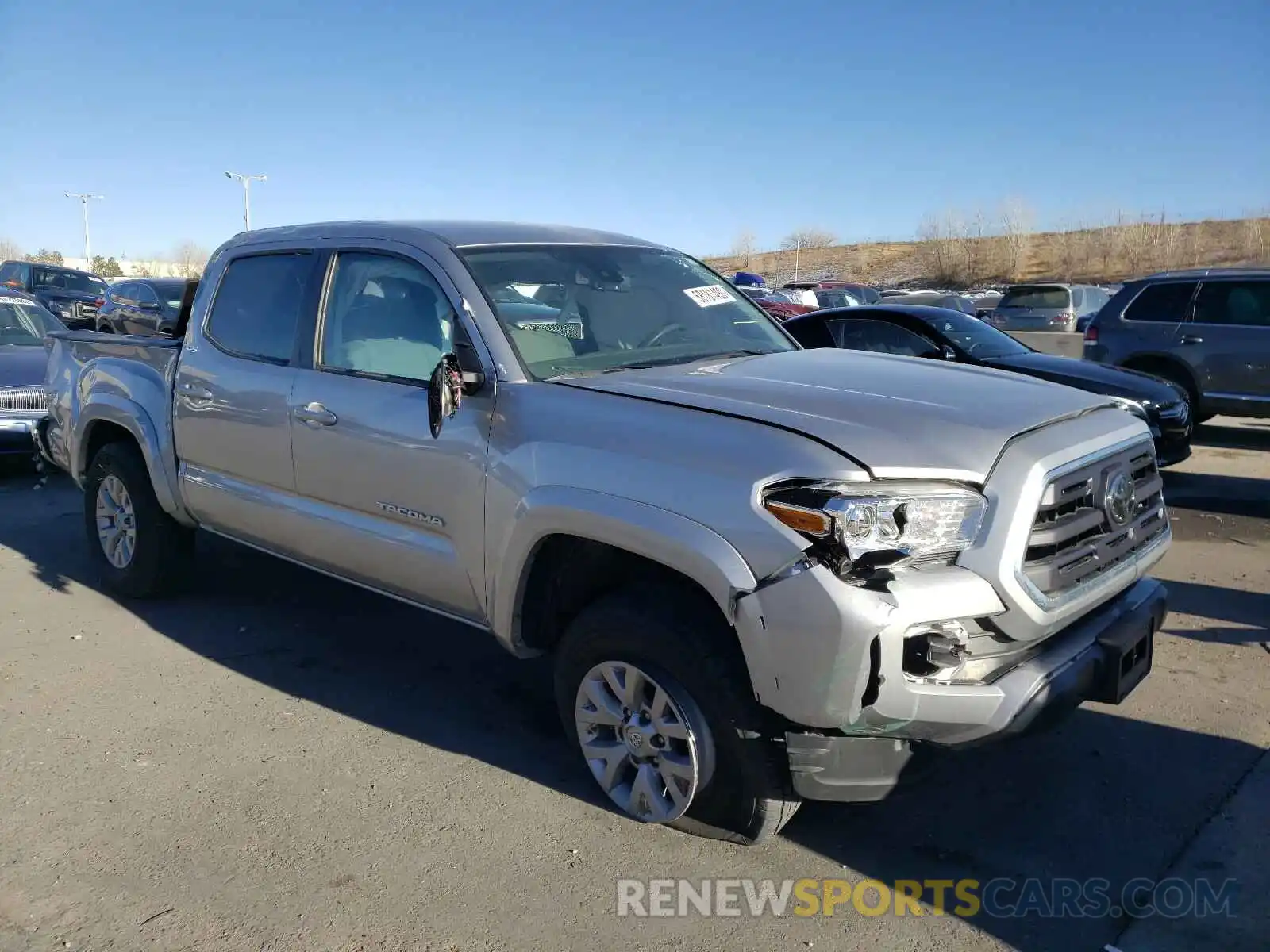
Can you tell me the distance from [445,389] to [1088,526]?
205cm

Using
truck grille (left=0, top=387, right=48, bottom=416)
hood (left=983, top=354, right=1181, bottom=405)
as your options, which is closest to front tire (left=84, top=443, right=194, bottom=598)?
truck grille (left=0, top=387, right=48, bottom=416)

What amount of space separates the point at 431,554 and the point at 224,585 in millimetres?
2824

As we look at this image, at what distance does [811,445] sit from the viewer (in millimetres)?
2857

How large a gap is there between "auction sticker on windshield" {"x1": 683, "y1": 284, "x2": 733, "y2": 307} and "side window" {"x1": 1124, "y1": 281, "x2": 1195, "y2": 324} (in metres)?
8.45

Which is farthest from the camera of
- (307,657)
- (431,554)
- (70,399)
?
(70,399)

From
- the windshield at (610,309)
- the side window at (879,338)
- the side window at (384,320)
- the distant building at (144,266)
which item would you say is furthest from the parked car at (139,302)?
the distant building at (144,266)

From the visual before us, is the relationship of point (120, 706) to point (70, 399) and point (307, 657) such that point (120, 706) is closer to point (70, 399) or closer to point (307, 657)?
point (307, 657)

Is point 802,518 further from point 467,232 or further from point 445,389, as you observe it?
point 467,232

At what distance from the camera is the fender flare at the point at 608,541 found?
2836mm

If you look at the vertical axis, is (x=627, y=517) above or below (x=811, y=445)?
below

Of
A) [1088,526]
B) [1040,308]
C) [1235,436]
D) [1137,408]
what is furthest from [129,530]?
[1040,308]

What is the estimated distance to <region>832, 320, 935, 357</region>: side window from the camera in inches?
358

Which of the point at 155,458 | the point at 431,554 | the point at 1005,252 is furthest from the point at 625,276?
the point at 1005,252

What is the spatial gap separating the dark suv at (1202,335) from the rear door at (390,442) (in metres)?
9.48
